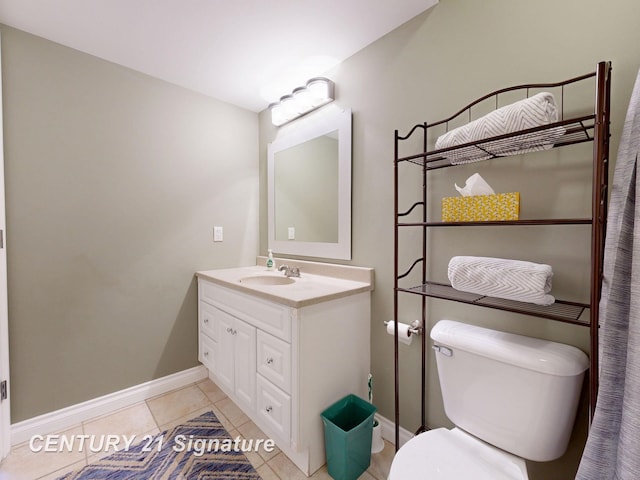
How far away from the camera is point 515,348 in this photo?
3.19 ft

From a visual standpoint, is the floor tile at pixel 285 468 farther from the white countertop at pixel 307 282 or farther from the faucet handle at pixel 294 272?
the faucet handle at pixel 294 272

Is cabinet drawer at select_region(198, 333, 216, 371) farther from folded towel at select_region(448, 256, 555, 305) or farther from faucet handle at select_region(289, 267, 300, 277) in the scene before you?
folded towel at select_region(448, 256, 555, 305)

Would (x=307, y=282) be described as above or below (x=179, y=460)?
above

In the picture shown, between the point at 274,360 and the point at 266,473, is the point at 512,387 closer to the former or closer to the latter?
the point at 274,360

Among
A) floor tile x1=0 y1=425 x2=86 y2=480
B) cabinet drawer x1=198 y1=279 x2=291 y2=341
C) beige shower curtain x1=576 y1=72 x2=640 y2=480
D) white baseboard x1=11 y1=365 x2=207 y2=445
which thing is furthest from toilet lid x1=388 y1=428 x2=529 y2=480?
white baseboard x1=11 y1=365 x2=207 y2=445

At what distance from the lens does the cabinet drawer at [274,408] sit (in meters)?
1.34

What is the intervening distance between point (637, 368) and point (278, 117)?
2160mm

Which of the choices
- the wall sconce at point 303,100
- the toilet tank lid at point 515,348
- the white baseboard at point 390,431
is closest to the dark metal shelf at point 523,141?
the toilet tank lid at point 515,348

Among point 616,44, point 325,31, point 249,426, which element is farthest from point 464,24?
point 249,426

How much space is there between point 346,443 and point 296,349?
449mm

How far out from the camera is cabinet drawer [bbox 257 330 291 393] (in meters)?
1.33

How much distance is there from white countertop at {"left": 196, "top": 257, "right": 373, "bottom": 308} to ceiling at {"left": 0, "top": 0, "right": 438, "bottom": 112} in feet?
4.16

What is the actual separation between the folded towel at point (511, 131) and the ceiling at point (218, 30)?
2.46ft

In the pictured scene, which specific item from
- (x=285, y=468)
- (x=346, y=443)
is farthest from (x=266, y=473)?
(x=346, y=443)
